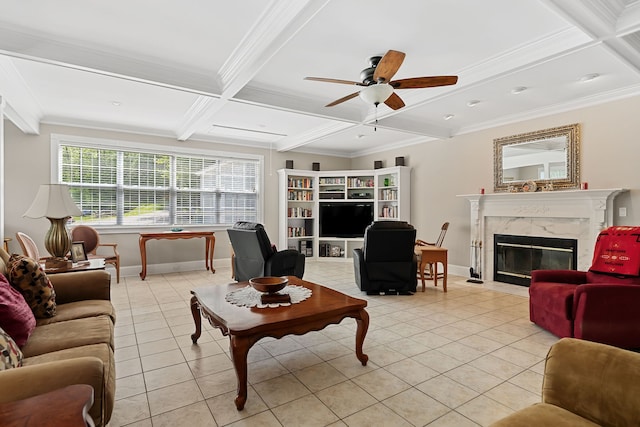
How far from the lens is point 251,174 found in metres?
7.15

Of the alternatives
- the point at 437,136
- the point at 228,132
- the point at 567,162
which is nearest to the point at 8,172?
the point at 228,132

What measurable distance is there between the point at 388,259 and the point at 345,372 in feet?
7.41

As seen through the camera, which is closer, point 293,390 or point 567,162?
point 293,390

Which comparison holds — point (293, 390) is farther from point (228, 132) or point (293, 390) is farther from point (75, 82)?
point (228, 132)

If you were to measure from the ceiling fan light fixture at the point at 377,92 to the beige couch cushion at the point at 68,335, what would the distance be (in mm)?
2649

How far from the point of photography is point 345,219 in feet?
24.3

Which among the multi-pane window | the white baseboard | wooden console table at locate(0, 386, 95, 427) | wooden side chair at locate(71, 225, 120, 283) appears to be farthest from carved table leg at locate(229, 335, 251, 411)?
the multi-pane window

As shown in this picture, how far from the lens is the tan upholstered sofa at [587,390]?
1138mm

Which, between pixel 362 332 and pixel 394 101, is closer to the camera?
pixel 362 332

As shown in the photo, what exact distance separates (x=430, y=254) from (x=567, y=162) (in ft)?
7.08

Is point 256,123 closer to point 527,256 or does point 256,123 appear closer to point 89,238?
point 89,238

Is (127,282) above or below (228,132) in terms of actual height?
below

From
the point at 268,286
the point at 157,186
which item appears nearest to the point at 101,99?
the point at 157,186

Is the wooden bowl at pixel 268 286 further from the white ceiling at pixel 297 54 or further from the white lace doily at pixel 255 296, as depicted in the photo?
the white ceiling at pixel 297 54
